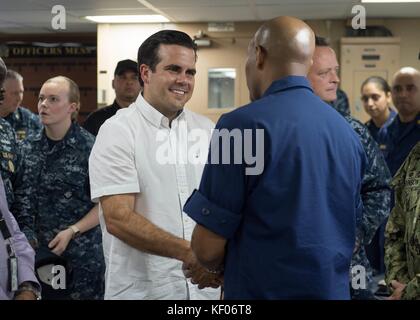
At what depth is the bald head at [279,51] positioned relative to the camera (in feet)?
3.77

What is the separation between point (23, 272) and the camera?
1.38 metres

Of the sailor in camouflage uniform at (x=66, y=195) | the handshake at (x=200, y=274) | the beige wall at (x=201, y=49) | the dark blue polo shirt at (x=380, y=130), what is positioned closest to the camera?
the handshake at (x=200, y=274)

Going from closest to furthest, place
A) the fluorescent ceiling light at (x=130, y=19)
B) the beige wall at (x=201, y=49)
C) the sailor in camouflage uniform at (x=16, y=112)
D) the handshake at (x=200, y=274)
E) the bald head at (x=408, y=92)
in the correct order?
the handshake at (x=200, y=274)
the sailor in camouflage uniform at (x=16, y=112)
the bald head at (x=408, y=92)
the fluorescent ceiling light at (x=130, y=19)
the beige wall at (x=201, y=49)

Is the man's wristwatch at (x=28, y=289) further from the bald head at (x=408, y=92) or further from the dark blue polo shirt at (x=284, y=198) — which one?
the bald head at (x=408, y=92)

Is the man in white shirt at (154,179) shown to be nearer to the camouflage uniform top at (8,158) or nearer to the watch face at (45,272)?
the camouflage uniform top at (8,158)

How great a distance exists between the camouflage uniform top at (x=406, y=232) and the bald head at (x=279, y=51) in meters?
0.54

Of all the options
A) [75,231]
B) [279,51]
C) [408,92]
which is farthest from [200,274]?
[408,92]

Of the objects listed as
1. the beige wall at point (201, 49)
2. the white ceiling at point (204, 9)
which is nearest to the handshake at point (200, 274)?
the white ceiling at point (204, 9)

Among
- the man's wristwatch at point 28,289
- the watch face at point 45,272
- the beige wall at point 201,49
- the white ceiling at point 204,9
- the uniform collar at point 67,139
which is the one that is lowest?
the watch face at point 45,272

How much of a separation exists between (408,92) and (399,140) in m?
0.32

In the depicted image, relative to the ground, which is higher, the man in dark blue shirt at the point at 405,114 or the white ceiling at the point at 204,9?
the white ceiling at the point at 204,9

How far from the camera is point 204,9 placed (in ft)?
16.3

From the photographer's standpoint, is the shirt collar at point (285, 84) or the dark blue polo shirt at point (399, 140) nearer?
the shirt collar at point (285, 84)
